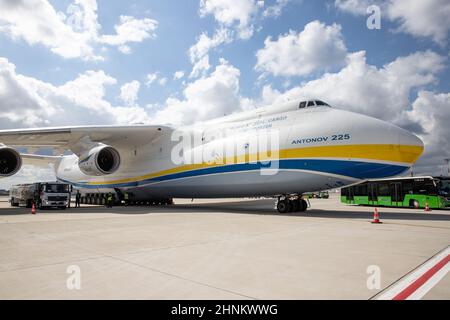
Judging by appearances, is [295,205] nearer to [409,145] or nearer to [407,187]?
[409,145]

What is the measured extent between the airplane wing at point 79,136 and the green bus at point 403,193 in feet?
48.8

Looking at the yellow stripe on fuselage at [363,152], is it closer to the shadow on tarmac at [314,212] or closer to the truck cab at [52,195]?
the shadow on tarmac at [314,212]

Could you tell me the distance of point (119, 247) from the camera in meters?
6.39

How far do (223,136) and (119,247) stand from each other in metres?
11.7

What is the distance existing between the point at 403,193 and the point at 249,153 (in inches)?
516

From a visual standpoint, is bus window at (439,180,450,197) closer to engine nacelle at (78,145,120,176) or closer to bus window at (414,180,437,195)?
bus window at (414,180,437,195)

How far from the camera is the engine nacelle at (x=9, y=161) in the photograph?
59.5 feet

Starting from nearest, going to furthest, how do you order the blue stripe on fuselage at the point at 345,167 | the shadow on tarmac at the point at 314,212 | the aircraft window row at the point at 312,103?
the blue stripe on fuselage at the point at 345,167 < the shadow on tarmac at the point at 314,212 < the aircraft window row at the point at 312,103

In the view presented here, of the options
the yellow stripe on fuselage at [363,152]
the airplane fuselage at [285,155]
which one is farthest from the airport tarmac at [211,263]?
the airplane fuselage at [285,155]

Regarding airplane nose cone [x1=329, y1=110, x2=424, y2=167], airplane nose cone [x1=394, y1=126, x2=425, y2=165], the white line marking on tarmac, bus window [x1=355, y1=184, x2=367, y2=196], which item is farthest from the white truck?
bus window [x1=355, y1=184, x2=367, y2=196]

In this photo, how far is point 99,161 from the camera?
19406 mm

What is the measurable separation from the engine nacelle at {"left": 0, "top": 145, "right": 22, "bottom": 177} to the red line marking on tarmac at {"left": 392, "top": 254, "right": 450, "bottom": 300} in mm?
20131

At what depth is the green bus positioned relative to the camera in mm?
20266
